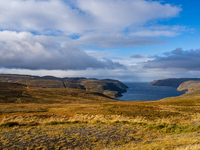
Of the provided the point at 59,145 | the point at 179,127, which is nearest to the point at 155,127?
the point at 179,127

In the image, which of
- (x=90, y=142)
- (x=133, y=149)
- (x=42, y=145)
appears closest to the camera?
(x=133, y=149)

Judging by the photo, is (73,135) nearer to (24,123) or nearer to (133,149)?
(133,149)

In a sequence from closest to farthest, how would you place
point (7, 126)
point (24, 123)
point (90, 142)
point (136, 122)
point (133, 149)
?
Result: point (133, 149) → point (90, 142) → point (7, 126) → point (24, 123) → point (136, 122)

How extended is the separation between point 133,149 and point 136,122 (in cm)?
1402

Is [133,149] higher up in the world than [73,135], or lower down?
higher up

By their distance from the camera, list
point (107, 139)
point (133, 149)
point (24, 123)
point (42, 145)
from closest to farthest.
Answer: point (133, 149)
point (42, 145)
point (107, 139)
point (24, 123)

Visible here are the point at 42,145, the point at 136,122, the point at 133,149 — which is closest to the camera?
the point at 133,149

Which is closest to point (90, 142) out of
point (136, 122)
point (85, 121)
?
point (85, 121)

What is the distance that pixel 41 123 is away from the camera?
24.8 metres

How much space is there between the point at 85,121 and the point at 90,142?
36.7ft

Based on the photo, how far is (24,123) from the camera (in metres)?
24.2

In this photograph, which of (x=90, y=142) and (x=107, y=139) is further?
(x=107, y=139)

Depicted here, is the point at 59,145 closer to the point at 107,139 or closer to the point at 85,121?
the point at 107,139

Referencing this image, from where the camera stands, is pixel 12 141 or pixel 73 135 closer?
pixel 12 141
